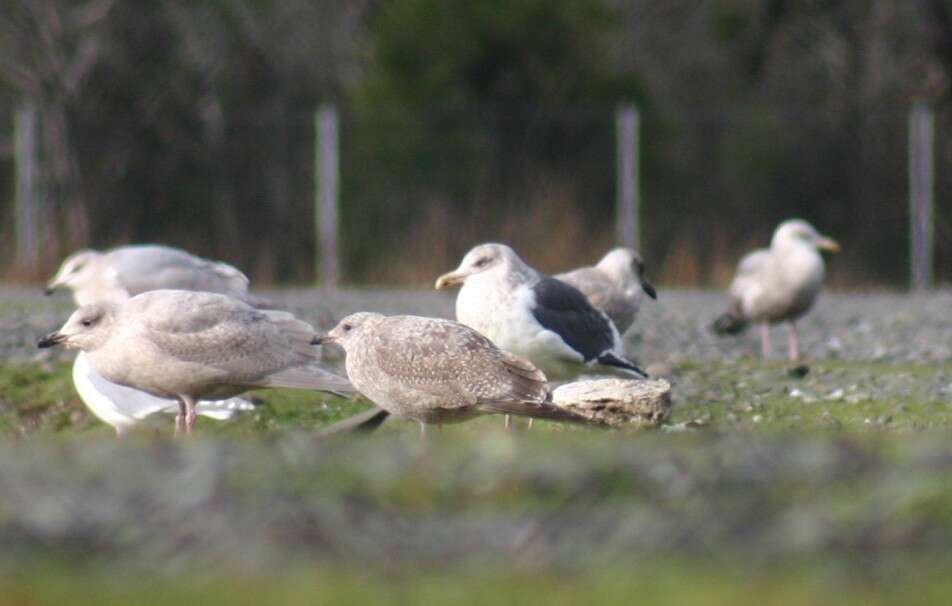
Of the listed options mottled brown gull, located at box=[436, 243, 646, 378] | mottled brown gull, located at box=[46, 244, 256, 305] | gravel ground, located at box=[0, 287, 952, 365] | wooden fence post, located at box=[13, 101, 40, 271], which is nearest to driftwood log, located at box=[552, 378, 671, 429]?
mottled brown gull, located at box=[436, 243, 646, 378]

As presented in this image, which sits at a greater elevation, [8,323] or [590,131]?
[590,131]

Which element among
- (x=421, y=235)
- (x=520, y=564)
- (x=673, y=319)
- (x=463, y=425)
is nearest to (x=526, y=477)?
(x=520, y=564)

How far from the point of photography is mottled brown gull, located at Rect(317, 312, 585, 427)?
7.84 metres

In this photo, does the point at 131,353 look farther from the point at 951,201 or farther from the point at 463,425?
the point at 951,201

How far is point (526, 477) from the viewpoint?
510 cm

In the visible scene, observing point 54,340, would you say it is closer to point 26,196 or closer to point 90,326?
point 90,326

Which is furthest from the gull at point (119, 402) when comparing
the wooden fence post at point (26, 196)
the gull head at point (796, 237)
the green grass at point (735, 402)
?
the wooden fence post at point (26, 196)

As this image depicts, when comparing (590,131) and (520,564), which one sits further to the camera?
(590,131)

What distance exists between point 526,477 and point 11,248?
1677cm

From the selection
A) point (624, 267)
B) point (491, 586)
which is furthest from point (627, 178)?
point (491, 586)

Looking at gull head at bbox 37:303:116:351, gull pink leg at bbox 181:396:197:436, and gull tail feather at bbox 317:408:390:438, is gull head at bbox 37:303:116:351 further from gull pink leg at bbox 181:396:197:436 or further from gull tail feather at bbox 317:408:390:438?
gull tail feather at bbox 317:408:390:438

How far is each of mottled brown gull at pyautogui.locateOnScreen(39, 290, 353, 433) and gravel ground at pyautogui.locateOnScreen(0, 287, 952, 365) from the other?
3638 mm

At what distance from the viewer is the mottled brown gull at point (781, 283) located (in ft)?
44.0

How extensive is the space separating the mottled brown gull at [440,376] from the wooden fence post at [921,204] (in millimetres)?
14043
